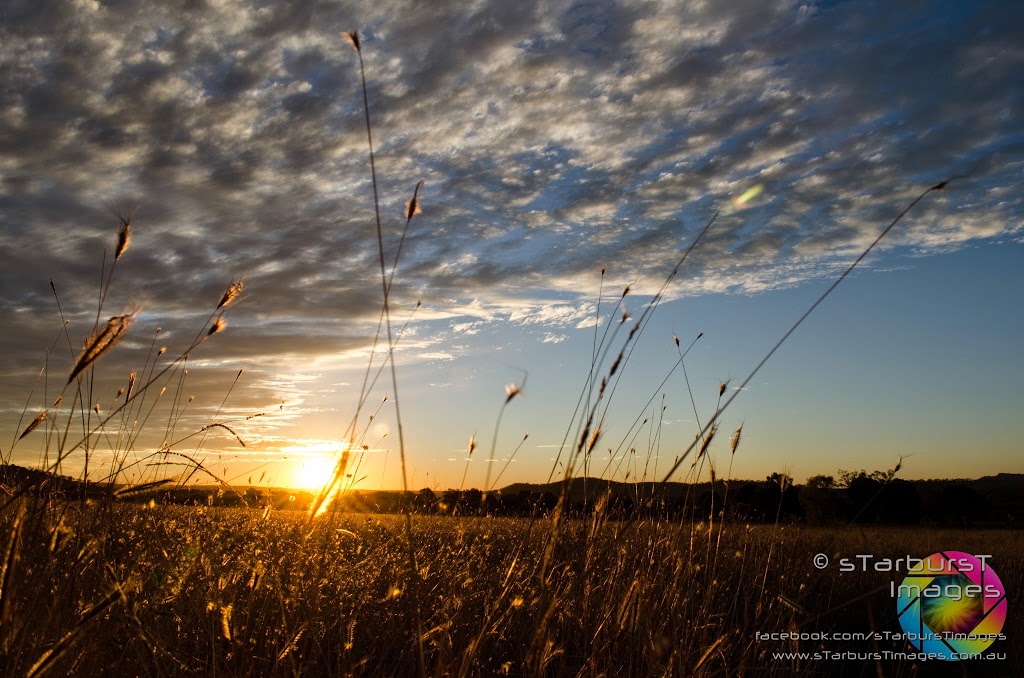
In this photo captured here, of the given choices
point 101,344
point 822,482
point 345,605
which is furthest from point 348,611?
point 822,482

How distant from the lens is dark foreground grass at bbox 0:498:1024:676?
6.31 feet

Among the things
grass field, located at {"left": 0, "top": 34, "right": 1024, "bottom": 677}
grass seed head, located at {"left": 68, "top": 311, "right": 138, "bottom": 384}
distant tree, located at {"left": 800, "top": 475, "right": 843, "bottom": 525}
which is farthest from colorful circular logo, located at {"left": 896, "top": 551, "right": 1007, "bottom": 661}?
distant tree, located at {"left": 800, "top": 475, "right": 843, "bottom": 525}

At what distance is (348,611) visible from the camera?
302cm

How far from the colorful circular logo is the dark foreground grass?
16 cm

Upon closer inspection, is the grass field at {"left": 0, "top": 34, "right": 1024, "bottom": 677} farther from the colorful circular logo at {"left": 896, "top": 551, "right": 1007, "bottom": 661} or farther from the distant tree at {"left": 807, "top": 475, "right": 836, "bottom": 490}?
the distant tree at {"left": 807, "top": 475, "right": 836, "bottom": 490}

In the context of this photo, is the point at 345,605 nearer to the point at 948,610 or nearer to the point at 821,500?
the point at 948,610

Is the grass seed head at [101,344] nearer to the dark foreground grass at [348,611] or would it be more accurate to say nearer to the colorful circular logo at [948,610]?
the dark foreground grass at [348,611]

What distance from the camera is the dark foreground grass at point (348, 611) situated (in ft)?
6.31

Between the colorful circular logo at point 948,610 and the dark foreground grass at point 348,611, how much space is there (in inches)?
6.3

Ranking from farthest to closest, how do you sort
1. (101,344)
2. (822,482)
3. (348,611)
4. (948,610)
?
1. (822,482)
2. (948,610)
3. (348,611)
4. (101,344)

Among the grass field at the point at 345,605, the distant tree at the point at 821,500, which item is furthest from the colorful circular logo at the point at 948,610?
the distant tree at the point at 821,500

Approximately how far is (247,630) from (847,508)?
19.2m

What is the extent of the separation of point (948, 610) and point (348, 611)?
362cm

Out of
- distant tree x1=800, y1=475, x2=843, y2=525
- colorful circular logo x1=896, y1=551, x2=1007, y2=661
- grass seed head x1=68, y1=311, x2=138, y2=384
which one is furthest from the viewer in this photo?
distant tree x1=800, y1=475, x2=843, y2=525
